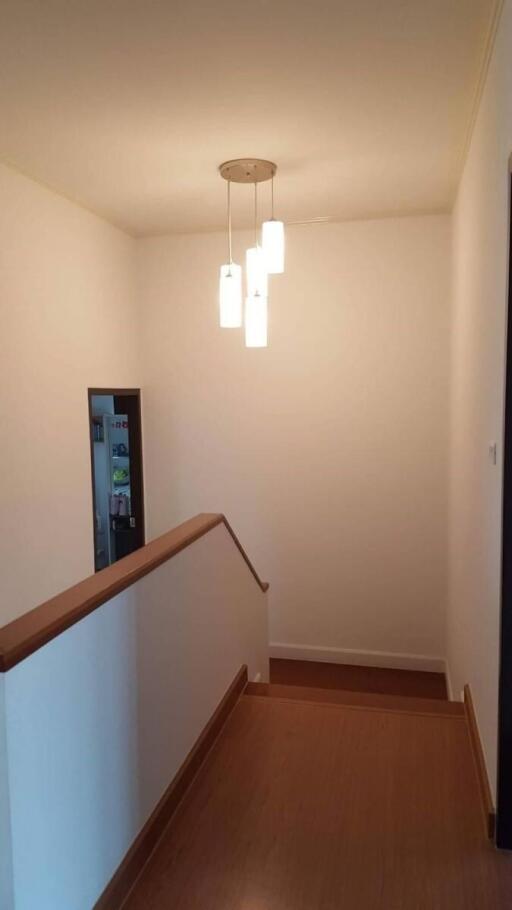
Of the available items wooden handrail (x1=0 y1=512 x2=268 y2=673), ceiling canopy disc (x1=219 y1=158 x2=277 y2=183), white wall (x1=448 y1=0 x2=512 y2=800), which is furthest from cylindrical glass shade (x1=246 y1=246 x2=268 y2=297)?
wooden handrail (x1=0 y1=512 x2=268 y2=673)

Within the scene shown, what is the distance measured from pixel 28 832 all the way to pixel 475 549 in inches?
78.5

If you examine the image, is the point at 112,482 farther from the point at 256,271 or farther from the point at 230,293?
the point at 256,271

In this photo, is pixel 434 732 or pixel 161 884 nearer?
pixel 161 884

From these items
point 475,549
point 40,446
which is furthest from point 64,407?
point 475,549

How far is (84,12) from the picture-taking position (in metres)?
2.01

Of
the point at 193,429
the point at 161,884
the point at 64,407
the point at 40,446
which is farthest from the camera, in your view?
the point at 193,429

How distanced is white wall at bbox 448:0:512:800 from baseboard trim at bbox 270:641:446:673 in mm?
920

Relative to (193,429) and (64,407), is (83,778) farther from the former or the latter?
(193,429)

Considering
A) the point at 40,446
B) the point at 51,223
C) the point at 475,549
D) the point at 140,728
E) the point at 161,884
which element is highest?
the point at 51,223

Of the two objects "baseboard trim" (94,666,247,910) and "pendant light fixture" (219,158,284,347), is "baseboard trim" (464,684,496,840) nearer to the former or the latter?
"baseboard trim" (94,666,247,910)

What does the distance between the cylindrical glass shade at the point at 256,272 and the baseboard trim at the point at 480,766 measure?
2.15m

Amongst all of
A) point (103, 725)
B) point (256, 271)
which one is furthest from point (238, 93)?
point (103, 725)

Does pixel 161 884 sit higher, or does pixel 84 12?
pixel 84 12

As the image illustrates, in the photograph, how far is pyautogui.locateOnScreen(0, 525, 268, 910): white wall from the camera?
1.42m
